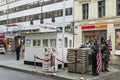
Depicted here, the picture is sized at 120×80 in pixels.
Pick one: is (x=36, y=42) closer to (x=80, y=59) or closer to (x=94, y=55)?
(x=80, y=59)

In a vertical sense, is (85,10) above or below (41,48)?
above

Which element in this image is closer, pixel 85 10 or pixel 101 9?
pixel 101 9

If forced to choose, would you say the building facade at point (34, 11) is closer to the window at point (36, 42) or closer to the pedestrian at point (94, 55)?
the window at point (36, 42)

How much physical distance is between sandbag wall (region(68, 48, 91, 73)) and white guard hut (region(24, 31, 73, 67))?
2357 mm

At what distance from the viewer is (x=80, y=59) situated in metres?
16.0

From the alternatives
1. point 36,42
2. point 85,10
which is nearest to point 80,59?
point 36,42

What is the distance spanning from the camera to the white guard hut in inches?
752

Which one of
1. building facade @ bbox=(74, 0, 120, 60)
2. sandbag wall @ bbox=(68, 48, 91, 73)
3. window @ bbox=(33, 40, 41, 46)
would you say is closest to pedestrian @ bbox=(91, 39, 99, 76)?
sandbag wall @ bbox=(68, 48, 91, 73)

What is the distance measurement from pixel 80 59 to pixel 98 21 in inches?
864

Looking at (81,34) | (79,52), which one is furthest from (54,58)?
(81,34)

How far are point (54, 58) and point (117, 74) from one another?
12.7 ft

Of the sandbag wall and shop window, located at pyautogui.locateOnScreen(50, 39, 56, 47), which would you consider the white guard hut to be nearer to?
shop window, located at pyautogui.locateOnScreen(50, 39, 56, 47)

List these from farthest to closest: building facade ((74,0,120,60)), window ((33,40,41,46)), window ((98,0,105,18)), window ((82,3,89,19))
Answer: window ((82,3,89,19)) → window ((98,0,105,18)) → building facade ((74,0,120,60)) → window ((33,40,41,46))

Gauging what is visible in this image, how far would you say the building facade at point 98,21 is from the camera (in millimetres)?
35469
